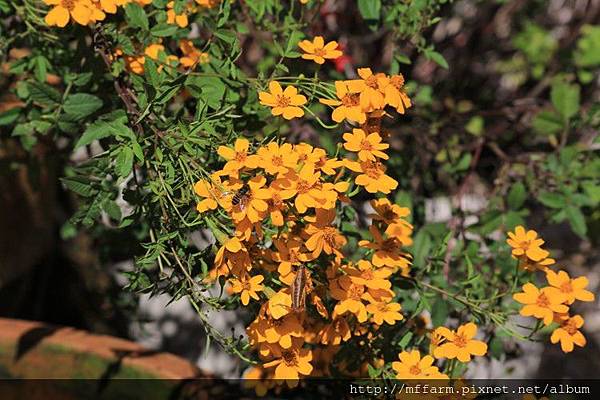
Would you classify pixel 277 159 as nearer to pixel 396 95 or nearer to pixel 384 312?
pixel 396 95

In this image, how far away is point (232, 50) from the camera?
1.18 meters

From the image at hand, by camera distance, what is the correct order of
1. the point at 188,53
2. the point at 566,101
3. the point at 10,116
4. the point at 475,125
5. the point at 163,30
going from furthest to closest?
the point at 475,125
the point at 566,101
the point at 10,116
the point at 188,53
the point at 163,30

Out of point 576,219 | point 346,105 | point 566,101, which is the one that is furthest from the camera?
point 566,101

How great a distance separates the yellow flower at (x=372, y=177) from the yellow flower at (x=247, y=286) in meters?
0.20

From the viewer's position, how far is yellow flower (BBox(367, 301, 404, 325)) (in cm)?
115

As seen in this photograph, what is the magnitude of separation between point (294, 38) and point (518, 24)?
5.84 feet

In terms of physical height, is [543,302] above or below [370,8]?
below

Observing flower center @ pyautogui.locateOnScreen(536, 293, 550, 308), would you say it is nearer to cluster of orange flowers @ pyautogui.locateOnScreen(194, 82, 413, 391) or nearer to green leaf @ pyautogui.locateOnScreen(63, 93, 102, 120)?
cluster of orange flowers @ pyautogui.locateOnScreen(194, 82, 413, 391)

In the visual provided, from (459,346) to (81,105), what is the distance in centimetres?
79

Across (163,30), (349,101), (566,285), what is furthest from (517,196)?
(163,30)

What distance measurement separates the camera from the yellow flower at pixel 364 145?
3.52ft

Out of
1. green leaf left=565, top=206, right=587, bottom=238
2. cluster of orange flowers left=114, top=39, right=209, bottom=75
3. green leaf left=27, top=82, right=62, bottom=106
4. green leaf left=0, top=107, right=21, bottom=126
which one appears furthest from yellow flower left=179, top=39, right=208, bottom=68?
green leaf left=565, top=206, right=587, bottom=238

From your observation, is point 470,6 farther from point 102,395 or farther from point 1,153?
point 102,395

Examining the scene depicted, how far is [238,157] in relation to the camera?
1021mm
